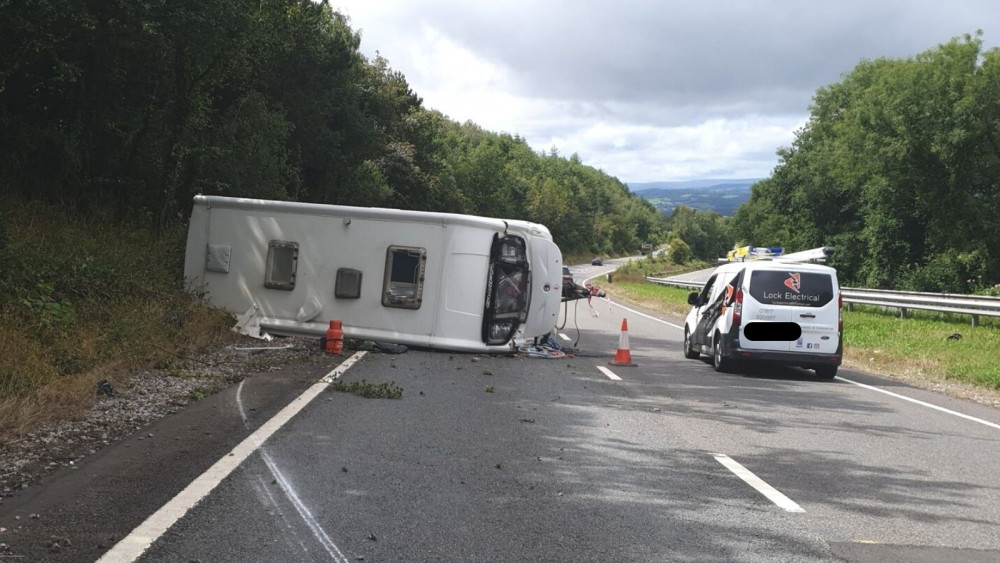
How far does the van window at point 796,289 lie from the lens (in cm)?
1428

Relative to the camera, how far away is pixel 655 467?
7.12 meters

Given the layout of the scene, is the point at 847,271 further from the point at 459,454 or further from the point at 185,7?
the point at 459,454

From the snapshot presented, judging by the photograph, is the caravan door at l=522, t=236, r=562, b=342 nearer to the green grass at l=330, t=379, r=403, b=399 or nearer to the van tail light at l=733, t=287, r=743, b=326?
the van tail light at l=733, t=287, r=743, b=326

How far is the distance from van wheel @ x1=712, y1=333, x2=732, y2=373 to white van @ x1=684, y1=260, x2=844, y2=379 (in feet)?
0.35

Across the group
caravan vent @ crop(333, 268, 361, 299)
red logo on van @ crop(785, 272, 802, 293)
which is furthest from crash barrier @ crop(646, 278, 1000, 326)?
caravan vent @ crop(333, 268, 361, 299)

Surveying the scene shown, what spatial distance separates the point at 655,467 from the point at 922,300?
73.6 ft

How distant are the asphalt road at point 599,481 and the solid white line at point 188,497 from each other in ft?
0.21

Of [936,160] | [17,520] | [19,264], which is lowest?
[17,520]

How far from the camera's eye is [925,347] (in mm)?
19781

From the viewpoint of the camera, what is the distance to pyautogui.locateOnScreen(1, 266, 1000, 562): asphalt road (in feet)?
16.4

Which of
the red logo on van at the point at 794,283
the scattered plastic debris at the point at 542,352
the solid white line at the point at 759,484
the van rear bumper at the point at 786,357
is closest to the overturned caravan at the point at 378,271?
the scattered plastic debris at the point at 542,352

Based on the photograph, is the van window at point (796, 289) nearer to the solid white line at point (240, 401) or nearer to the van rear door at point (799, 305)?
the van rear door at point (799, 305)

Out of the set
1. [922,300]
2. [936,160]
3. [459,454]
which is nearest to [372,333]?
[459,454]

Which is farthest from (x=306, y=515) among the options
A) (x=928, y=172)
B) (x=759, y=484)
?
(x=928, y=172)
